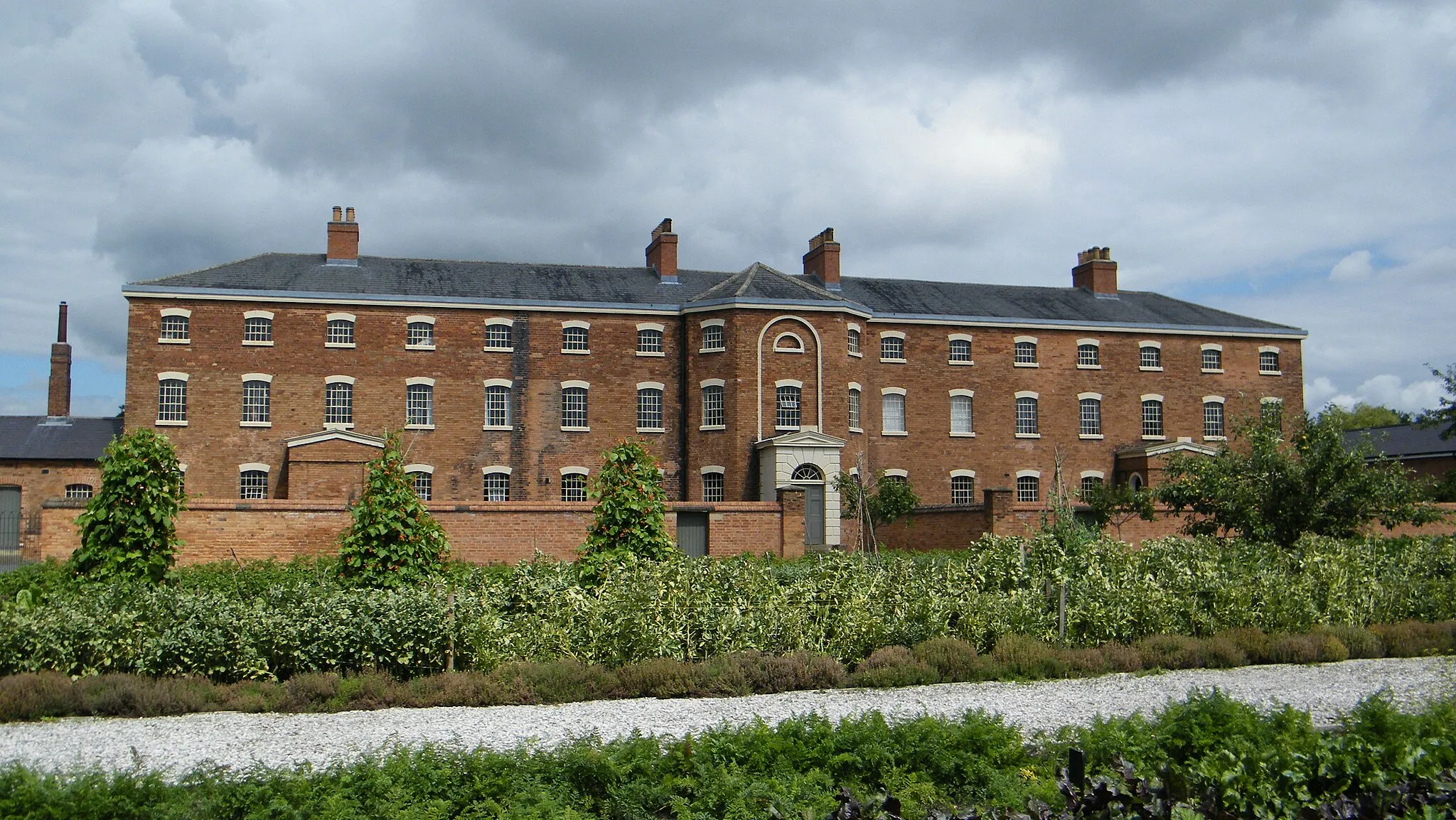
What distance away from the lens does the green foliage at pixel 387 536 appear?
14.4 metres

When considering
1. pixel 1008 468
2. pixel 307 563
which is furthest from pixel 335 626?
pixel 1008 468

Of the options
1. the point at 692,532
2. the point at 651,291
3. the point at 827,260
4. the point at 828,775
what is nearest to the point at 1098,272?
the point at 827,260

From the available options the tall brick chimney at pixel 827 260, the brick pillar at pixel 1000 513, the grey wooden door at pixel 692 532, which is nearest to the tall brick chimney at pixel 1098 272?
the tall brick chimney at pixel 827 260

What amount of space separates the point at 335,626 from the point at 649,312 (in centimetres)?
2394

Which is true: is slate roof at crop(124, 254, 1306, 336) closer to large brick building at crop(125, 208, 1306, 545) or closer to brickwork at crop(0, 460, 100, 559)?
large brick building at crop(125, 208, 1306, 545)

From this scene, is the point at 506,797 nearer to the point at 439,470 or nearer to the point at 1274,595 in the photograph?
the point at 1274,595

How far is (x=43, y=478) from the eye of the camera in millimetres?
36125

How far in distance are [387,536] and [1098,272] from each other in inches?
1318

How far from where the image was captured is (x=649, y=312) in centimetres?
3491

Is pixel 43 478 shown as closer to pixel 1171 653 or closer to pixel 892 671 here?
pixel 892 671

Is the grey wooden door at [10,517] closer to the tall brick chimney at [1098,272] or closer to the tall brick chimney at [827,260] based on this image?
the tall brick chimney at [827,260]

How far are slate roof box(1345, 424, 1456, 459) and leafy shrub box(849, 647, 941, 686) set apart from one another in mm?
38879

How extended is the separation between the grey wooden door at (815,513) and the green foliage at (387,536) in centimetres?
1853

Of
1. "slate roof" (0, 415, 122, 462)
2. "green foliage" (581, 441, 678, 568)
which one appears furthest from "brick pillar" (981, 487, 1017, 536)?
"slate roof" (0, 415, 122, 462)
